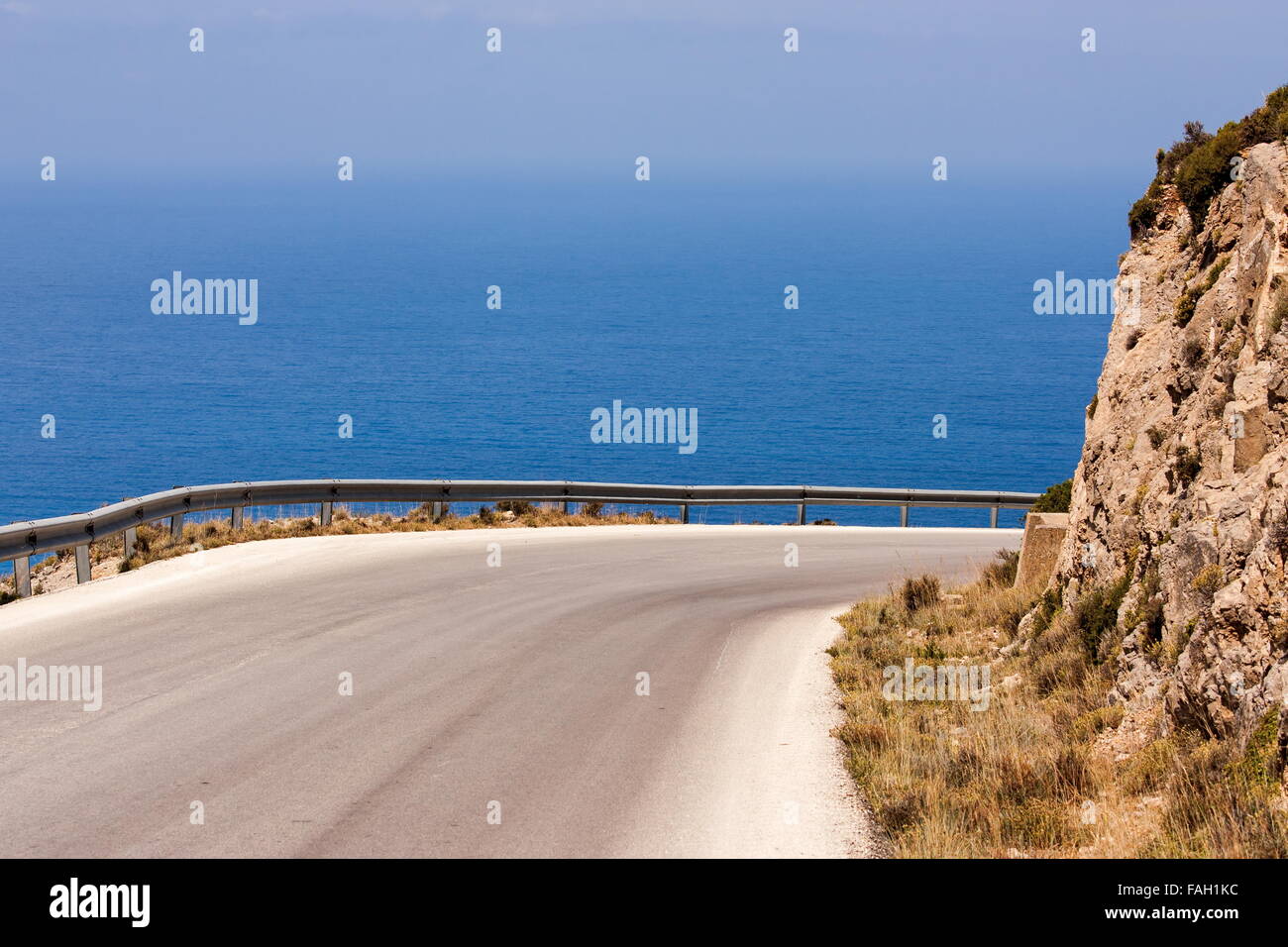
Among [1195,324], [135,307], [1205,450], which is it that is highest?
[135,307]

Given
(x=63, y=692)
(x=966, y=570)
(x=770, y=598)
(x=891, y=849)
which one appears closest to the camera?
(x=891, y=849)

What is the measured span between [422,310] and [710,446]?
9000cm

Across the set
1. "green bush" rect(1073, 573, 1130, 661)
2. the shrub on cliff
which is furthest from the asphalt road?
the shrub on cliff

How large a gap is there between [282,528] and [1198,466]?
15.9m

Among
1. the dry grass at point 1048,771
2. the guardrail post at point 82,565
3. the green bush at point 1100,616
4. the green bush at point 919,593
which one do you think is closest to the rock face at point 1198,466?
the green bush at point 1100,616

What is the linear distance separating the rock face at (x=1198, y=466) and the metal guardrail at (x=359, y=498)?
39.7ft

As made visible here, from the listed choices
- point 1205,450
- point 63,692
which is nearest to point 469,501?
point 63,692

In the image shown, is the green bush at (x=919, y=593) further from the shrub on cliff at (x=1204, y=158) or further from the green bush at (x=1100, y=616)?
the shrub on cliff at (x=1204, y=158)

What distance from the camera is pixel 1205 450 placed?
452 inches

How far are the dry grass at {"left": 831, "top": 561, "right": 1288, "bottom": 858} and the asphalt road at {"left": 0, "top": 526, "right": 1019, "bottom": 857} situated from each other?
0.43 metres

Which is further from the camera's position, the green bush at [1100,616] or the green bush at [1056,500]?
the green bush at [1056,500]

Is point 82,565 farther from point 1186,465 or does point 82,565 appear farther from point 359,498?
point 1186,465

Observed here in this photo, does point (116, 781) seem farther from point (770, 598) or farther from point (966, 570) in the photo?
point (966, 570)

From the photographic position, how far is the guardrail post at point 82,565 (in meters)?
17.0
